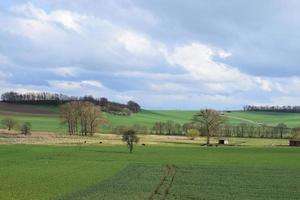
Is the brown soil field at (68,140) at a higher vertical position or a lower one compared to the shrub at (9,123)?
lower

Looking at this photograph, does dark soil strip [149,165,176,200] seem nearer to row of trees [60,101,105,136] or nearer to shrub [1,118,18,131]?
row of trees [60,101,105,136]

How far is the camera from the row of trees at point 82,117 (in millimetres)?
177500

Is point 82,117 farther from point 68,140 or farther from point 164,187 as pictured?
point 164,187

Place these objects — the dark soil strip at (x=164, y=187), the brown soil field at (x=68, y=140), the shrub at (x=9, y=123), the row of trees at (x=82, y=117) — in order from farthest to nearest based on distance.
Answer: the row of trees at (x=82, y=117)
the shrub at (x=9, y=123)
the brown soil field at (x=68, y=140)
the dark soil strip at (x=164, y=187)

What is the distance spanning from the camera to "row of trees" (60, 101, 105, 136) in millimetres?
177500

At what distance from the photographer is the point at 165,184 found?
128ft

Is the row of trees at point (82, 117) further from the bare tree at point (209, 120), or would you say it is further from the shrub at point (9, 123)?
the bare tree at point (209, 120)

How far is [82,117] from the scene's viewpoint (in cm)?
18025

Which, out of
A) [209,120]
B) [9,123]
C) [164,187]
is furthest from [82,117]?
[164,187]

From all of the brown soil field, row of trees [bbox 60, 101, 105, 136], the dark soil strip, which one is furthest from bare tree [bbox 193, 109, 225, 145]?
the dark soil strip

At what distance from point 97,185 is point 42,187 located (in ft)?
12.6

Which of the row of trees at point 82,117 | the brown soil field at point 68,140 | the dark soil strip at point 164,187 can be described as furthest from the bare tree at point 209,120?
the dark soil strip at point 164,187

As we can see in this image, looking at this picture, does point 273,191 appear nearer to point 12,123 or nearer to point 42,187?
point 42,187

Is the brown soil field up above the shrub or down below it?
below
